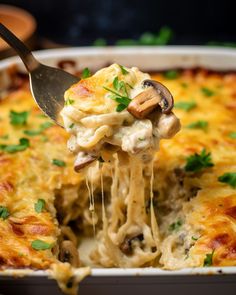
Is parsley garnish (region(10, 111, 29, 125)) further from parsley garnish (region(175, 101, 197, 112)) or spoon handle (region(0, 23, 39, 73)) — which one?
parsley garnish (region(175, 101, 197, 112))

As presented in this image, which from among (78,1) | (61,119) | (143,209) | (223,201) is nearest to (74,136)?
(61,119)

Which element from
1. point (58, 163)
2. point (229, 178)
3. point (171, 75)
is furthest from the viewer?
point (171, 75)

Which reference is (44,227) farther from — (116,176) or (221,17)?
(221,17)

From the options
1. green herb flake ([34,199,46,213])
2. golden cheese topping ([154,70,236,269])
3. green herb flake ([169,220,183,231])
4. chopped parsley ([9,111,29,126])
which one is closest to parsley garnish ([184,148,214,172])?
golden cheese topping ([154,70,236,269])

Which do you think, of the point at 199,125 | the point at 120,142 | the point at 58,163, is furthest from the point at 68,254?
the point at 199,125

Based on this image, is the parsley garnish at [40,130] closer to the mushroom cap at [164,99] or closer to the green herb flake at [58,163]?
the green herb flake at [58,163]

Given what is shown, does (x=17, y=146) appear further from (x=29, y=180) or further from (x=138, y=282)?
(x=138, y=282)
